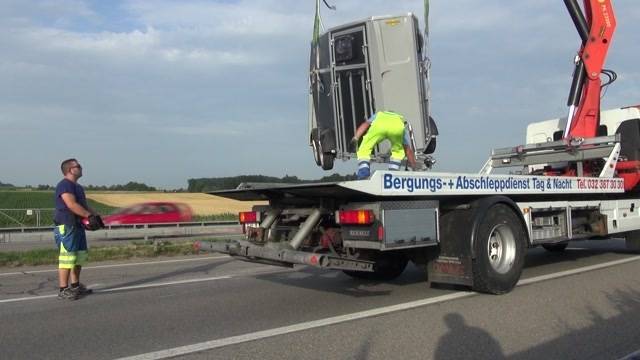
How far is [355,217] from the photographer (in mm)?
6223

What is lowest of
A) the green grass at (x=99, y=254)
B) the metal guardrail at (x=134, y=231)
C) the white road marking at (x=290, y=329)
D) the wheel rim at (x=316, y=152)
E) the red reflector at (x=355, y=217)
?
the white road marking at (x=290, y=329)

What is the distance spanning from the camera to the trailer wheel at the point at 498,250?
694 centimetres

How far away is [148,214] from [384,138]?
20127 millimetres

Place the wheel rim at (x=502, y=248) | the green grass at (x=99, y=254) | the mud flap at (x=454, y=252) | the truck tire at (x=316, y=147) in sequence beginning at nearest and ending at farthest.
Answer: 1. the mud flap at (x=454, y=252)
2. the wheel rim at (x=502, y=248)
3. the truck tire at (x=316, y=147)
4. the green grass at (x=99, y=254)

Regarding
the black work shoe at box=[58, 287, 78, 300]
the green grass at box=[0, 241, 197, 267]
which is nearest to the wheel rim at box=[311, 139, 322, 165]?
the black work shoe at box=[58, 287, 78, 300]

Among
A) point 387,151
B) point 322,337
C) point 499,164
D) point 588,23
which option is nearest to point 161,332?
point 322,337

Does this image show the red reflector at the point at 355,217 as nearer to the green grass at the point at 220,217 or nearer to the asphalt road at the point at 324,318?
the asphalt road at the point at 324,318

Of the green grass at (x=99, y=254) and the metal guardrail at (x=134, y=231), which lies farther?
the metal guardrail at (x=134, y=231)

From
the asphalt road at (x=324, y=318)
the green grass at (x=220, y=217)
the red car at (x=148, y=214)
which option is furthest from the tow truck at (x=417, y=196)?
the green grass at (x=220, y=217)

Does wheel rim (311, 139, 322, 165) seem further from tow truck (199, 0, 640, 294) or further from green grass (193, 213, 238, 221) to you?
green grass (193, 213, 238, 221)

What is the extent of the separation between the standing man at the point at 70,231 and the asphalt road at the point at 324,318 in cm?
26

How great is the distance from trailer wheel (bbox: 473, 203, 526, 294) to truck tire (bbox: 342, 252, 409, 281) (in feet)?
4.08

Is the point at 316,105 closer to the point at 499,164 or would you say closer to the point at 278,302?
the point at 278,302

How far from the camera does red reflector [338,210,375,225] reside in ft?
20.1
